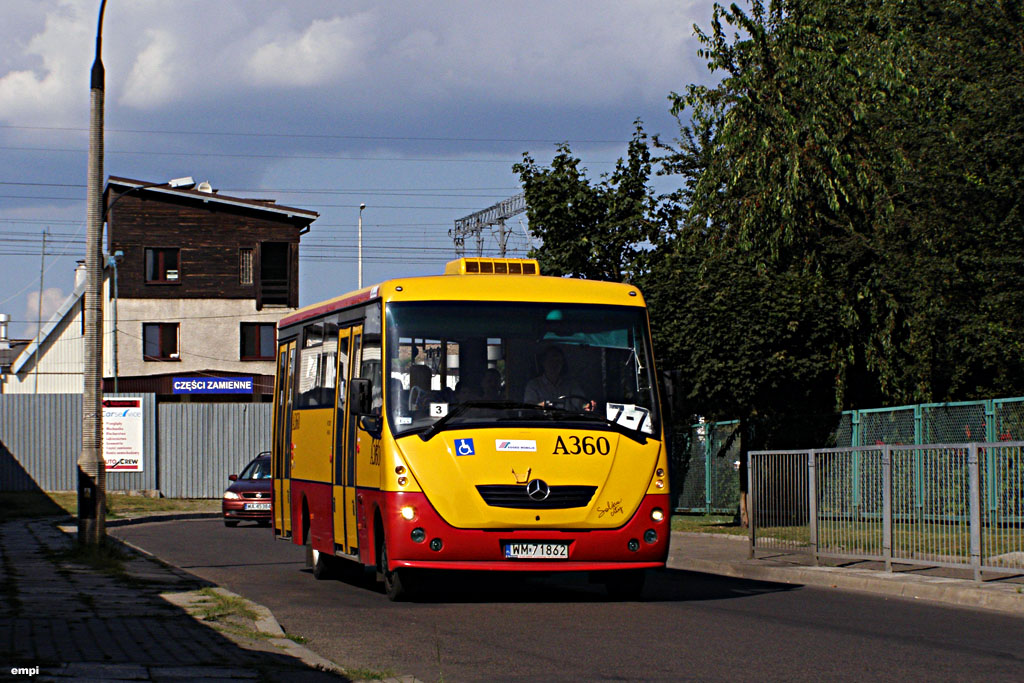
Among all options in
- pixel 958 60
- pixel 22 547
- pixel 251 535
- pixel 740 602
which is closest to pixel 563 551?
pixel 740 602

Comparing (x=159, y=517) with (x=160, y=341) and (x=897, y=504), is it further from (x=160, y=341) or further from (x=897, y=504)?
(x=160, y=341)

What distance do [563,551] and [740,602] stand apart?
2.14m

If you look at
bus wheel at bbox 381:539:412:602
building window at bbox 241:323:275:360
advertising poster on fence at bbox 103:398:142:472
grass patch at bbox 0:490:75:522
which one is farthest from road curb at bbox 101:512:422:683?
building window at bbox 241:323:275:360

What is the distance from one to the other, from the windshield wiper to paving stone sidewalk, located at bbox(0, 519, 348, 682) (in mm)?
2638

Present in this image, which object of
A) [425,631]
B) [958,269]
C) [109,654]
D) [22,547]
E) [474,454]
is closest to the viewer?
[109,654]

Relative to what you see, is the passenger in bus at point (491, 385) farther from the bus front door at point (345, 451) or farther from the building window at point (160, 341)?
the building window at point (160, 341)

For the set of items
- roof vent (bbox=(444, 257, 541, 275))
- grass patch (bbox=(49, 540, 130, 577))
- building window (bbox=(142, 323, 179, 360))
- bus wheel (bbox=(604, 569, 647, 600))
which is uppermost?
building window (bbox=(142, 323, 179, 360))

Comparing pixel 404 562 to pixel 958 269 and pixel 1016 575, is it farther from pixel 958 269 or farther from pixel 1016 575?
pixel 958 269

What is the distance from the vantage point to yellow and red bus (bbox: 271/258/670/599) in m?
13.0

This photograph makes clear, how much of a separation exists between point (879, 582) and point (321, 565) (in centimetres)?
641

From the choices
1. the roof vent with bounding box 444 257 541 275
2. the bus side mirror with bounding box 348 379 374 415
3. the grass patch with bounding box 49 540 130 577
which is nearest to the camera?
the bus side mirror with bounding box 348 379 374 415

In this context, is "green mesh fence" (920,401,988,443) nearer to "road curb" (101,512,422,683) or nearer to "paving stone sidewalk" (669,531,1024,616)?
"paving stone sidewalk" (669,531,1024,616)

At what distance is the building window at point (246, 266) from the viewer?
66.1 m

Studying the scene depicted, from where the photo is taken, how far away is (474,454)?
1303 centimetres
